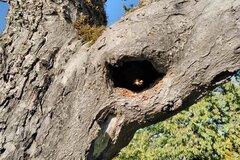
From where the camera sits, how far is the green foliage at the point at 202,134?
45.5ft

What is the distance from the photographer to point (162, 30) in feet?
Result: 10.5

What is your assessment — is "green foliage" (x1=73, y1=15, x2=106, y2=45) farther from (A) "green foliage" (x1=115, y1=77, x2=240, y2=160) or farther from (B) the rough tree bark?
(A) "green foliage" (x1=115, y1=77, x2=240, y2=160)

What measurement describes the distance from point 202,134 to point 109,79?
11.2 m

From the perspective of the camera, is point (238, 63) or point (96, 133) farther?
point (96, 133)

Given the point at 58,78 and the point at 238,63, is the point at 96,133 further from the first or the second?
the point at 238,63

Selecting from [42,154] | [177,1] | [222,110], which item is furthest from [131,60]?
[222,110]

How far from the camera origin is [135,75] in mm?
3439

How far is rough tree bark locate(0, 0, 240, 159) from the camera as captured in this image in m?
3.12

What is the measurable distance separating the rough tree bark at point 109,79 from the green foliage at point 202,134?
1048cm

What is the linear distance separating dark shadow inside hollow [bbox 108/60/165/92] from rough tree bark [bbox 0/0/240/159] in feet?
0.38

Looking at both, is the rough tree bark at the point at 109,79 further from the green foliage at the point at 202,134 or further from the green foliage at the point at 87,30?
the green foliage at the point at 202,134

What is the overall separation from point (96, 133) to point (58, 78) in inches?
22.8

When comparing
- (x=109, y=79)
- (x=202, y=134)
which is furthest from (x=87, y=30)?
(x=202, y=134)

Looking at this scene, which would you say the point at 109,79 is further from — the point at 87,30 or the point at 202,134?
the point at 202,134
